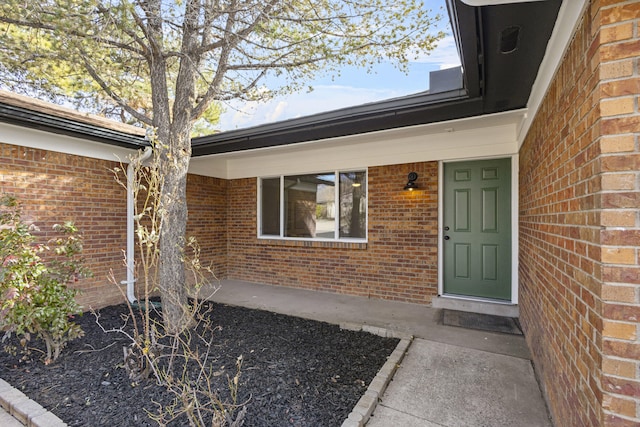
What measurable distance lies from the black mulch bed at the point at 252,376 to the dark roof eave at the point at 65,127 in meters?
2.54

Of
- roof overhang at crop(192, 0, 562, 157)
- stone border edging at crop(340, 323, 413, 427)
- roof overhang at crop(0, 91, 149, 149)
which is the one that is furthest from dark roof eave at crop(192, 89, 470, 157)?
stone border edging at crop(340, 323, 413, 427)

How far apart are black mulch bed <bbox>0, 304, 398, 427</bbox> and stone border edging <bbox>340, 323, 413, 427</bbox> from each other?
8cm

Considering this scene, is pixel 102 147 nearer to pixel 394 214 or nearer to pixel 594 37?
pixel 394 214

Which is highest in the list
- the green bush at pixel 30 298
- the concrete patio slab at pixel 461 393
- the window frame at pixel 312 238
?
the window frame at pixel 312 238

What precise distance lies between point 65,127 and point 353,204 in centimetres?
431

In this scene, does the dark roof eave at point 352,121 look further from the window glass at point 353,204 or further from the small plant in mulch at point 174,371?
the small plant in mulch at point 174,371

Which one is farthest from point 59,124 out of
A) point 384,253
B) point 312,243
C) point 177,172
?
point 384,253

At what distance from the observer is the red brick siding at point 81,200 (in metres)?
3.92

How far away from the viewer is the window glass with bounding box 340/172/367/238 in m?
5.45

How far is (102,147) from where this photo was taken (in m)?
4.68

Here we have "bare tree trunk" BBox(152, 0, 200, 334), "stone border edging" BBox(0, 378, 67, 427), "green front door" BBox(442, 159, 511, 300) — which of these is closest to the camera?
"stone border edging" BBox(0, 378, 67, 427)

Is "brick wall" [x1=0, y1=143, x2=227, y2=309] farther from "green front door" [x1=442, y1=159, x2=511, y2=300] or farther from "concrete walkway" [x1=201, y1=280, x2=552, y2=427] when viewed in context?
"green front door" [x1=442, y1=159, x2=511, y2=300]

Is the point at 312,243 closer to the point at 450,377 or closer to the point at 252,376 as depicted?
the point at 252,376

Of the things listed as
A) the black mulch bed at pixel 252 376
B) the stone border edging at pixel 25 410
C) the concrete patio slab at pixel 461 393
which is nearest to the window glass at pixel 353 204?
the black mulch bed at pixel 252 376
